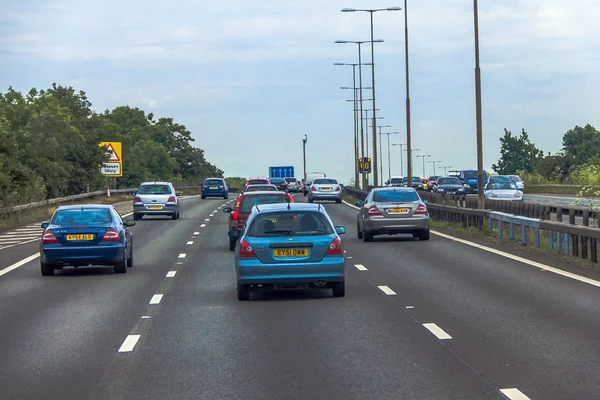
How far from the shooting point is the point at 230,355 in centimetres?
1055

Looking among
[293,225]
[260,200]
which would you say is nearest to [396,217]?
[260,200]

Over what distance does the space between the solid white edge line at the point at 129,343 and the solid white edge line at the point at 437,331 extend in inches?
121

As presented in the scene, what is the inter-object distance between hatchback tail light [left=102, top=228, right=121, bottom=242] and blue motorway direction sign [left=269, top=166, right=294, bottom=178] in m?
103

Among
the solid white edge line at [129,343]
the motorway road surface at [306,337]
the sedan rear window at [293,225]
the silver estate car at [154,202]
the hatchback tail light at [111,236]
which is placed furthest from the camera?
the silver estate car at [154,202]

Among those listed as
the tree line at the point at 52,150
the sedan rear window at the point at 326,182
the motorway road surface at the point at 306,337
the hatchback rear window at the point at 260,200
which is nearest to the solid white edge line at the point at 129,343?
the motorway road surface at the point at 306,337

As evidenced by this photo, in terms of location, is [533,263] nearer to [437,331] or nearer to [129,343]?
[437,331]

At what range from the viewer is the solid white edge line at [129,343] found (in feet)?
36.1

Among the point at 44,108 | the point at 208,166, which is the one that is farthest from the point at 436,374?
the point at 208,166

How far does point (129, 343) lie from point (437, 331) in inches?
126

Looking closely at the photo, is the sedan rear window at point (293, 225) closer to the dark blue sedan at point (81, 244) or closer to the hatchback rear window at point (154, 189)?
the dark blue sedan at point (81, 244)

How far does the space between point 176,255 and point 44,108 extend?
41946mm

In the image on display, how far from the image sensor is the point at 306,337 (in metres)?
11.7

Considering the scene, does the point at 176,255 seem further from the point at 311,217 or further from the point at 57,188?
the point at 57,188

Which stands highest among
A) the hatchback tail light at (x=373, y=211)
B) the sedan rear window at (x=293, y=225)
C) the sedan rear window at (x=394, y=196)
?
the sedan rear window at (x=293, y=225)
